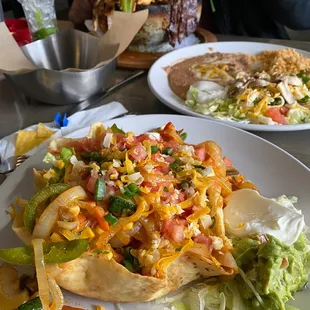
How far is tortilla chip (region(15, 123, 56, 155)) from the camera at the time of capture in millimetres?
1688

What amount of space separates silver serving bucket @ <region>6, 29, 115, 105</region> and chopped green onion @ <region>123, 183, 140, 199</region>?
89cm

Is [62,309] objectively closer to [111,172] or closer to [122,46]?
[111,172]

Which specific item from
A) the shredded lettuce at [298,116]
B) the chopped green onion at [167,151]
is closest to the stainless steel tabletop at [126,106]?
the shredded lettuce at [298,116]

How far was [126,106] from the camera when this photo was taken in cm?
208

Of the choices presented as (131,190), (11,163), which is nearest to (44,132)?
(11,163)

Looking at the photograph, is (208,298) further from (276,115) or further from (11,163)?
(276,115)

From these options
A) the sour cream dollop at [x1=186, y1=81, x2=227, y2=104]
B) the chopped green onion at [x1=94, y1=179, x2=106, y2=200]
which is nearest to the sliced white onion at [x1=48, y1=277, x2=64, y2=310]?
the chopped green onion at [x1=94, y1=179, x2=106, y2=200]

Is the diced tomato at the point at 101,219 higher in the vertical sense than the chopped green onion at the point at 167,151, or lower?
lower

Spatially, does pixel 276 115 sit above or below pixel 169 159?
below

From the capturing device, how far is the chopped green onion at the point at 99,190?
116 centimetres

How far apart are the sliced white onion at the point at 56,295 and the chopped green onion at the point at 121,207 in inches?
8.9

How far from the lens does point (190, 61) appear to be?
2.40 metres

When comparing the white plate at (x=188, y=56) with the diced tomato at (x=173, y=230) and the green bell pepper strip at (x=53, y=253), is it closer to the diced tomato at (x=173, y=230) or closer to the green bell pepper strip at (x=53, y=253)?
the diced tomato at (x=173, y=230)

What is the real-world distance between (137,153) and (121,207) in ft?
0.62
